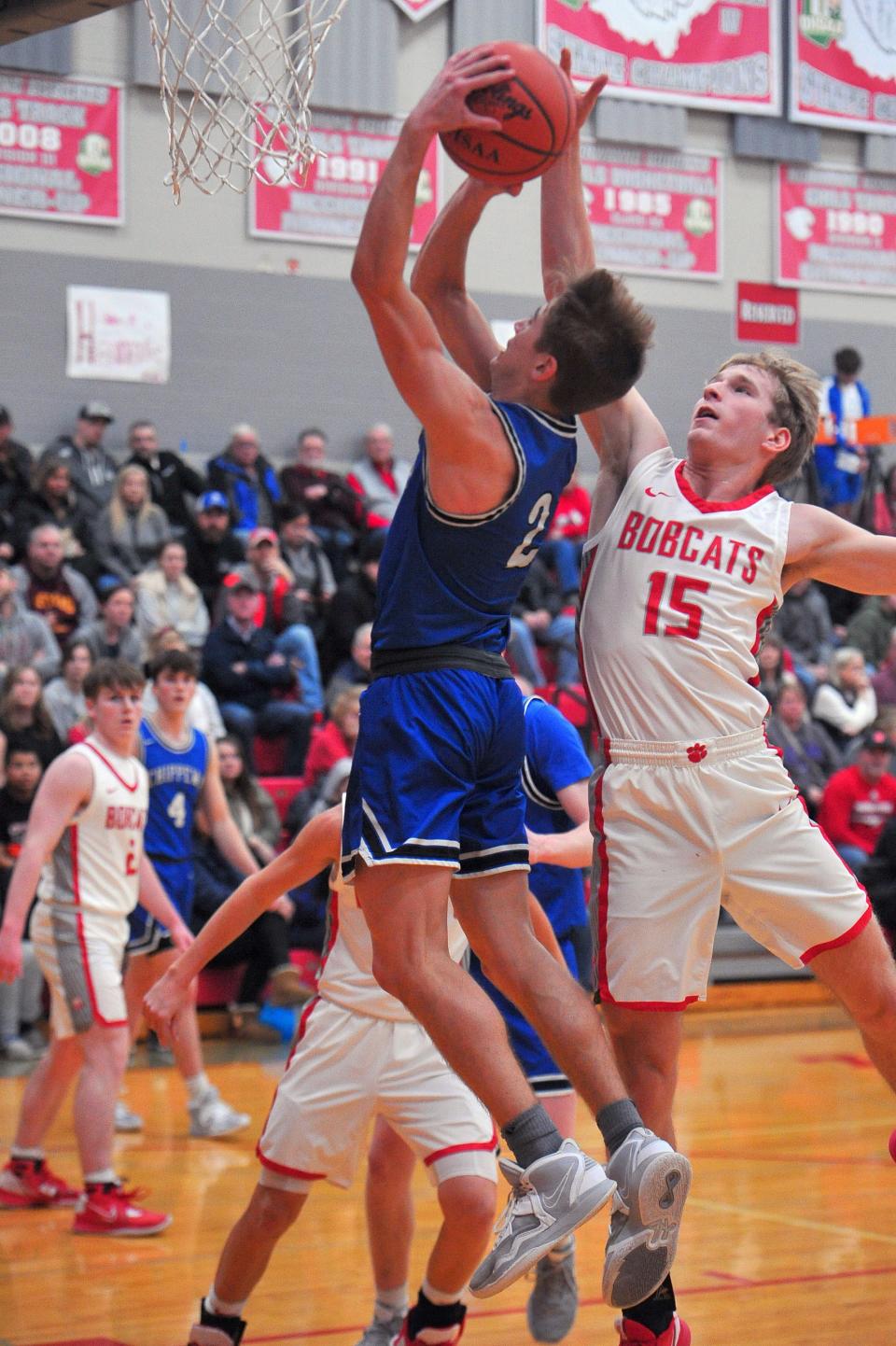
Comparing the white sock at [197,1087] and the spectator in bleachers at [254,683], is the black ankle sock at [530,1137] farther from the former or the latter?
the spectator in bleachers at [254,683]

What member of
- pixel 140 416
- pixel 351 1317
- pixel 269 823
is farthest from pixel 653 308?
pixel 351 1317

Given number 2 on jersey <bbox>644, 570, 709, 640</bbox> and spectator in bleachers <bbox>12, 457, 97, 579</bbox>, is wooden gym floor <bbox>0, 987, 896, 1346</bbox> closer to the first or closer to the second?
number 2 on jersey <bbox>644, 570, 709, 640</bbox>

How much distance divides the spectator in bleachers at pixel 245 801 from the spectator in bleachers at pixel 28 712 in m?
0.97

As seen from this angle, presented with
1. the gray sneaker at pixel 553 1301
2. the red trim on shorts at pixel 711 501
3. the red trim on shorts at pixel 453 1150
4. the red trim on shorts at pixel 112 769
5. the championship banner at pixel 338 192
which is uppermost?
the championship banner at pixel 338 192

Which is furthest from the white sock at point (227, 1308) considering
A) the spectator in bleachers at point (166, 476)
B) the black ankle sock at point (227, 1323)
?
the spectator in bleachers at point (166, 476)

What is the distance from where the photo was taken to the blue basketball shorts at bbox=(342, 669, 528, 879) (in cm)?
358

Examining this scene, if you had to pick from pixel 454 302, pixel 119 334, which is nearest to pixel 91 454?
pixel 119 334

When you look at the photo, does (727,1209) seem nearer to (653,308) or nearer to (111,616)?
(111,616)

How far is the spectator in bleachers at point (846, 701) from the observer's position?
13680 millimetres

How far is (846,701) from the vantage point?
45.4 feet

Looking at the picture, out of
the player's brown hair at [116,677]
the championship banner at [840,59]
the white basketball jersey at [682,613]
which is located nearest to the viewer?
the white basketball jersey at [682,613]

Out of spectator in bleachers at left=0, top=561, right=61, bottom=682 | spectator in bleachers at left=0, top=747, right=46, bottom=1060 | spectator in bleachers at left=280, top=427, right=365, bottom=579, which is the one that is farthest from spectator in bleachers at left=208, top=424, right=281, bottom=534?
spectator in bleachers at left=0, top=747, right=46, bottom=1060

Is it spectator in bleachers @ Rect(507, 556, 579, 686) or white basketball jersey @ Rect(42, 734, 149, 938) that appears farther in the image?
spectator in bleachers @ Rect(507, 556, 579, 686)

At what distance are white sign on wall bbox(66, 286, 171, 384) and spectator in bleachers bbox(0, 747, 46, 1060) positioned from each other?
6.01 metres
